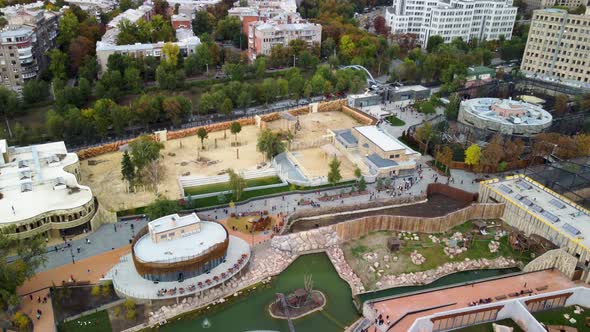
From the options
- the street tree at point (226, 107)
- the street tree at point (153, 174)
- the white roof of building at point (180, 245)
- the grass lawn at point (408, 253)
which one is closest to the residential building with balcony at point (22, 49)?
the street tree at point (226, 107)

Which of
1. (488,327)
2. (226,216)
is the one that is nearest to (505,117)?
(488,327)

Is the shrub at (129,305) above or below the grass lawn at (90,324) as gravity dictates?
above

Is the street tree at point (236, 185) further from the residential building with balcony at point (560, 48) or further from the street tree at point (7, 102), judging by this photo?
the residential building with balcony at point (560, 48)

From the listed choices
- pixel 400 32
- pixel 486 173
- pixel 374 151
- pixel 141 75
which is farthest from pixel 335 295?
pixel 400 32

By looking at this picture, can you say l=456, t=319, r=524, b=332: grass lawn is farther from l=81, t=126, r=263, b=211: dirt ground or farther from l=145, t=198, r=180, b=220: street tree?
l=81, t=126, r=263, b=211: dirt ground

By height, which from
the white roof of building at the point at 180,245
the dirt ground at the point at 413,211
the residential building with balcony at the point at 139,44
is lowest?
the dirt ground at the point at 413,211

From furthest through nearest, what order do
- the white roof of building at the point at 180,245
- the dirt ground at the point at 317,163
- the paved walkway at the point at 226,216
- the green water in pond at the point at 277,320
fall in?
the dirt ground at the point at 317,163, the paved walkway at the point at 226,216, the white roof of building at the point at 180,245, the green water in pond at the point at 277,320

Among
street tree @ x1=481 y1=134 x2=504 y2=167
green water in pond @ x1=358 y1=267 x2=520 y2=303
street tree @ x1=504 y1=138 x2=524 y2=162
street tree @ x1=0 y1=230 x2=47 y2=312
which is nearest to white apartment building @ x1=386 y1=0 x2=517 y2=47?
street tree @ x1=504 y1=138 x2=524 y2=162
